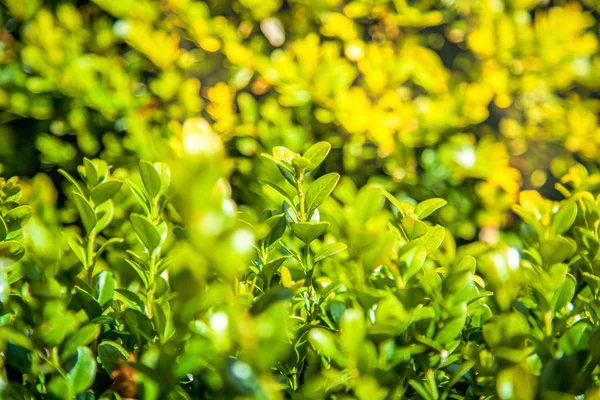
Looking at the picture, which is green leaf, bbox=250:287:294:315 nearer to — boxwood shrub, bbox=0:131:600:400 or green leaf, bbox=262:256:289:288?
boxwood shrub, bbox=0:131:600:400

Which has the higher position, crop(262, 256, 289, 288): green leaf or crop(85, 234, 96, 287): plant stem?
crop(262, 256, 289, 288): green leaf

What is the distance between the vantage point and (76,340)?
69 centimetres

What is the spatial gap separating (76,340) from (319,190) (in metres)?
0.38

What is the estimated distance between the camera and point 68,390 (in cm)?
64

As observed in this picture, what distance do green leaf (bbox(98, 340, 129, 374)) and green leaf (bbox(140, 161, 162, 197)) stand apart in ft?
0.70

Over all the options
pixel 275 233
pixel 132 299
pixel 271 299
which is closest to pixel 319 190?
pixel 275 233

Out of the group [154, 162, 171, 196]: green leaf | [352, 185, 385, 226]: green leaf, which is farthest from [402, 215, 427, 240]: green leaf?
[154, 162, 171, 196]: green leaf

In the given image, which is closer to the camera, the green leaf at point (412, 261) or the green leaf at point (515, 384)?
the green leaf at point (515, 384)

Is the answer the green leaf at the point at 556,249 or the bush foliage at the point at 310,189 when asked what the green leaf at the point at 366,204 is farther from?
the green leaf at the point at 556,249

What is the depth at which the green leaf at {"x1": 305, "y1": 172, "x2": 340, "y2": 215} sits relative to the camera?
0.74 metres

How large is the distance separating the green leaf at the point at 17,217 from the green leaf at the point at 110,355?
269mm

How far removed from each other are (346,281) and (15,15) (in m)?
1.89

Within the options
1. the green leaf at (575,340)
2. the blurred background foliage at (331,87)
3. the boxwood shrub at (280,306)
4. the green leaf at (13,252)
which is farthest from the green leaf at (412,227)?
the blurred background foliage at (331,87)

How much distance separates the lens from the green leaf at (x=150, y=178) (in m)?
0.72
